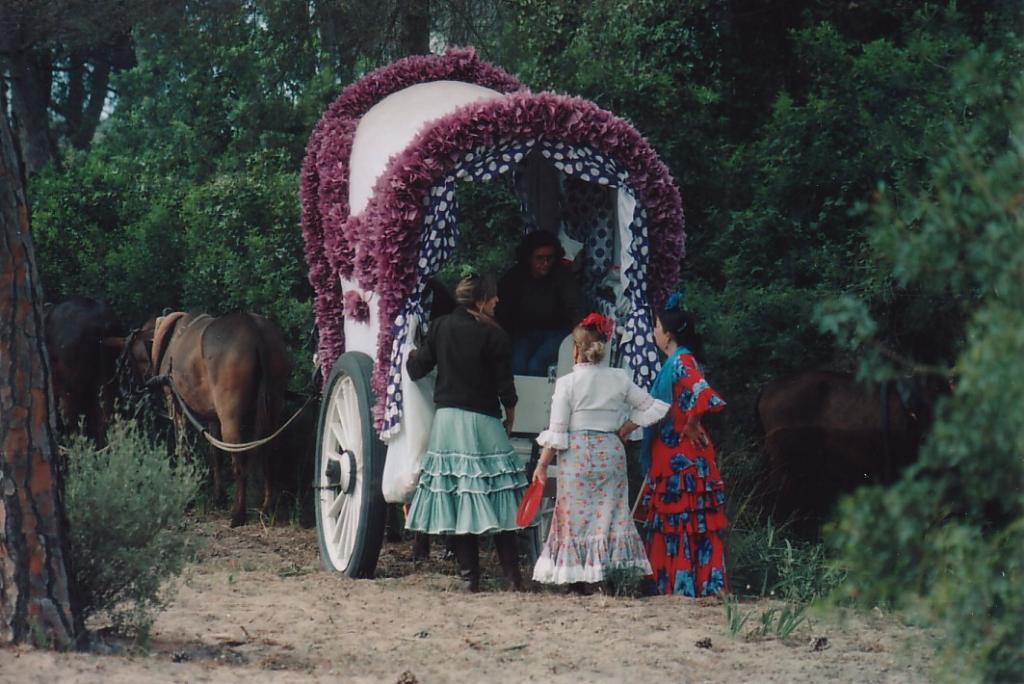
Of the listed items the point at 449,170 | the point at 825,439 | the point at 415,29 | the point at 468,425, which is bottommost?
the point at 825,439

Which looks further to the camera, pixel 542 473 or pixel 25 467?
pixel 542 473

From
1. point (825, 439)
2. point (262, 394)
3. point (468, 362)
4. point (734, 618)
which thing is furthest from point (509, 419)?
point (262, 394)

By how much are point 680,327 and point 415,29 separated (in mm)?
5880

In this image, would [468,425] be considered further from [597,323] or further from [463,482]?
[597,323]

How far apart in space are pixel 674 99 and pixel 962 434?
397 inches

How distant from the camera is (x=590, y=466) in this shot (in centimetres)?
781

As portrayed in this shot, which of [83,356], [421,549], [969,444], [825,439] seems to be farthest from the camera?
[83,356]

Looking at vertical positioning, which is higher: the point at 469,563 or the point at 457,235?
the point at 457,235

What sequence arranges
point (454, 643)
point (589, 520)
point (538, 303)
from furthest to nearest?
point (538, 303)
point (589, 520)
point (454, 643)

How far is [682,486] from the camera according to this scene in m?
8.11

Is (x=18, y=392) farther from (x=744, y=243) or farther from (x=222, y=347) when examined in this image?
(x=744, y=243)

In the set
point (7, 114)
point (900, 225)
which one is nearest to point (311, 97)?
point (7, 114)

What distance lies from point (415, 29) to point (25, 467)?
7795mm

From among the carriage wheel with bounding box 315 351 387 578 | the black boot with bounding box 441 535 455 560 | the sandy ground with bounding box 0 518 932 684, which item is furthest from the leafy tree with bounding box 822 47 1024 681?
the black boot with bounding box 441 535 455 560
